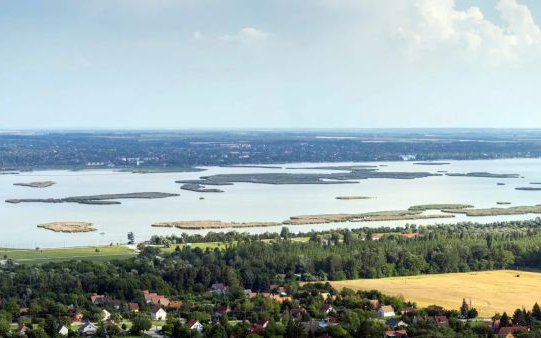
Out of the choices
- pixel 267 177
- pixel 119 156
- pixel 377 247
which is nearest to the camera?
pixel 377 247

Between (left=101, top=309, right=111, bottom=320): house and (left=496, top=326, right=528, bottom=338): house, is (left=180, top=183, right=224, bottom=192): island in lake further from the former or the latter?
(left=496, top=326, right=528, bottom=338): house

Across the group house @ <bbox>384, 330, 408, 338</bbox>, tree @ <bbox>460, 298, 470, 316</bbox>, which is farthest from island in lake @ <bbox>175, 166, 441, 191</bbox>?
house @ <bbox>384, 330, 408, 338</bbox>

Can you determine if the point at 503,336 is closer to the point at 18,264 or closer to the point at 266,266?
the point at 266,266

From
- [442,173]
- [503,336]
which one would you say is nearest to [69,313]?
[503,336]

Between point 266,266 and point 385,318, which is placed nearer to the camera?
point 385,318

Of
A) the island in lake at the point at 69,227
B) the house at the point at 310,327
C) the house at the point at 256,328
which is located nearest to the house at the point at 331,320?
the house at the point at 310,327

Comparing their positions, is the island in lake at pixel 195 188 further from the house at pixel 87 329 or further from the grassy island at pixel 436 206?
the house at pixel 87 329
